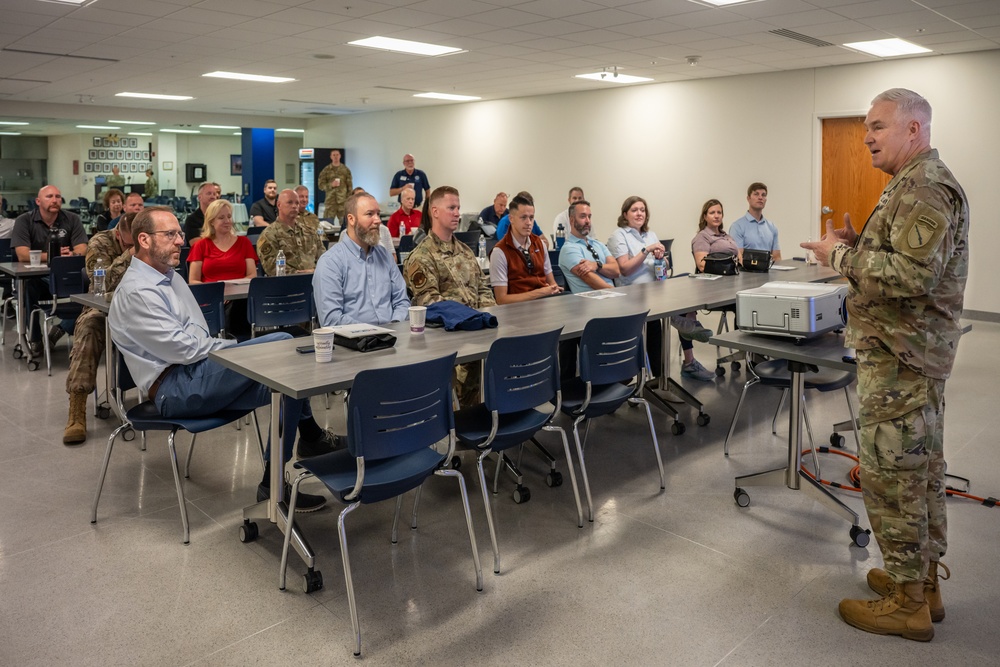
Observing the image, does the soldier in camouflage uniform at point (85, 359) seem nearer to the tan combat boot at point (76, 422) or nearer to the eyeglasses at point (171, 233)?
the tan combat boot at point (76, 422)

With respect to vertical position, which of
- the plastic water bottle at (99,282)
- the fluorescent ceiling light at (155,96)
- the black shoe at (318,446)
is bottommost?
the black shoe at (318,446)

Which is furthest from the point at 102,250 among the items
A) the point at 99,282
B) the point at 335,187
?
the point at 335,187

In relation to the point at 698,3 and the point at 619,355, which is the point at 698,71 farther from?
the point at 619,355

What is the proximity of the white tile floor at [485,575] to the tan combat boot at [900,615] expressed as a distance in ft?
0.16

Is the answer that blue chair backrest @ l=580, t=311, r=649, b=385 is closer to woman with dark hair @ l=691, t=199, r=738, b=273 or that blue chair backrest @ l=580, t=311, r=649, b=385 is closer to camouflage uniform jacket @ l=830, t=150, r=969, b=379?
camouflage uniform jacket @ l=830, t=150, r=969, b=379

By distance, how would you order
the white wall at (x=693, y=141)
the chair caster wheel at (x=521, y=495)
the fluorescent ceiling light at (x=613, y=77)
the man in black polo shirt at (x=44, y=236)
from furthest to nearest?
the fluorescent ceiling light at (x=613, y=77), the white wall at (x=693, y=141), the man in black polo shirt at (x=44, y=236), the chair caster wheel at (x=521, y=495)

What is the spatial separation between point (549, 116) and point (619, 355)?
10208mm

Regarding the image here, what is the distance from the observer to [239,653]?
2471mm

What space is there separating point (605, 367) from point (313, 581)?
1.60 metres

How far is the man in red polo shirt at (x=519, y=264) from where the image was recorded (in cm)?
495

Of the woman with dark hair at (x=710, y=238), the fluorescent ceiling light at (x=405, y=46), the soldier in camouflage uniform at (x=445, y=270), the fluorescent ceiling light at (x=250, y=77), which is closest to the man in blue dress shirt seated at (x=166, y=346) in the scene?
the soldier in camouflage uniform at (x=445, y=270)

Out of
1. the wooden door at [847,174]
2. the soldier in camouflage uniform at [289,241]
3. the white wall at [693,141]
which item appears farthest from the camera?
the wooden door at [847,174]

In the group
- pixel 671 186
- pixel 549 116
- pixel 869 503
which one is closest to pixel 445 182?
pixel 549 116

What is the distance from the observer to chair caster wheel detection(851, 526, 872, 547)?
125 inches
